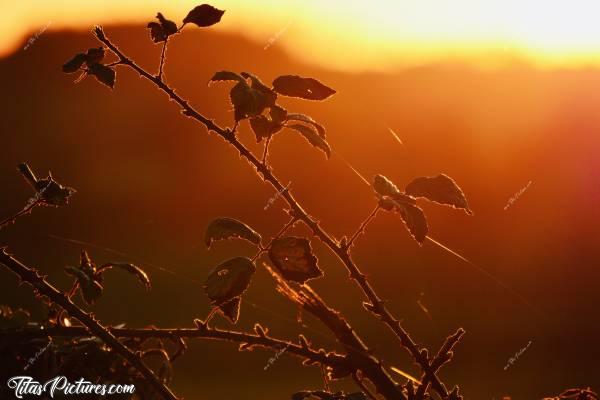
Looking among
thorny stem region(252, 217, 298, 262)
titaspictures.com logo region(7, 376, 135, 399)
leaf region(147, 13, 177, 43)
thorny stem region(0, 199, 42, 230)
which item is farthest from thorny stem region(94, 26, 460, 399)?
titaspictures.com logo region(7, 376, 135, 399)

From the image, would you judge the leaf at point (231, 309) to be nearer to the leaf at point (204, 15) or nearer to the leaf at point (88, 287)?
the leaf at point (88, 287)

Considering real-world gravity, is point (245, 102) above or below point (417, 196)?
above

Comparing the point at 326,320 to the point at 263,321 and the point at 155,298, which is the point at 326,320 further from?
the point at 263,321

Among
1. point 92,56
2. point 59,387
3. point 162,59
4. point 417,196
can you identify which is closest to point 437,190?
point 417,196

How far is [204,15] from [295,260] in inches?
16.7

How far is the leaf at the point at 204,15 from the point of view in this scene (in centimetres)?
141

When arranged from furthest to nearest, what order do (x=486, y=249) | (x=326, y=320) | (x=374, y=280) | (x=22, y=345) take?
1. (x=486, y=249)
2. (x=374, y=280)
3. (x=22, y=345)
4. (x=326, y=320)

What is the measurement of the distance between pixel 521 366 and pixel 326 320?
685cm

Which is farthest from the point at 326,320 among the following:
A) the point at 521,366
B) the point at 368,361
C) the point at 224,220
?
the point at 521,366

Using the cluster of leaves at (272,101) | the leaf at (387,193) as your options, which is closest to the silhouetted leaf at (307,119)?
the cluster of leaves at (272,101)

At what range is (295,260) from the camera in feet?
3.98

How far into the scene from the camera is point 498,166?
9.48m

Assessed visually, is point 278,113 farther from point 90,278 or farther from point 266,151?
point 90,278

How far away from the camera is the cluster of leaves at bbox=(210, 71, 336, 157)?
1241 mm
